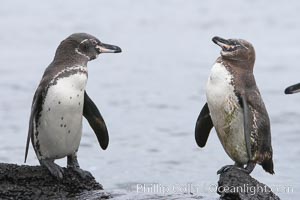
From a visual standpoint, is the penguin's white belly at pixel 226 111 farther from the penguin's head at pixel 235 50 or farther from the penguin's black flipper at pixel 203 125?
the penguin's black flipper at pixel 203 125

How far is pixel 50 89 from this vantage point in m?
8.17

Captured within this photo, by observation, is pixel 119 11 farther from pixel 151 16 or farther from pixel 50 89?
pixel 50 89

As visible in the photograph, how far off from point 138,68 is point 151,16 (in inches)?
185

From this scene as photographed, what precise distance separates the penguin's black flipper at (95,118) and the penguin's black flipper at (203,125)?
0.99 m

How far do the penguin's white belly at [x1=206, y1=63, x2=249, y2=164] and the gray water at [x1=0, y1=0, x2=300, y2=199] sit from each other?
82 centimetres

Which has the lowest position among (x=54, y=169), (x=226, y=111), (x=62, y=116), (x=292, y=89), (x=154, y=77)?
(x=54, y=169)

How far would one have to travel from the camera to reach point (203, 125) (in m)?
9.13

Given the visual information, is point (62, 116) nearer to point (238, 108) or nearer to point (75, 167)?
point (75, 167)

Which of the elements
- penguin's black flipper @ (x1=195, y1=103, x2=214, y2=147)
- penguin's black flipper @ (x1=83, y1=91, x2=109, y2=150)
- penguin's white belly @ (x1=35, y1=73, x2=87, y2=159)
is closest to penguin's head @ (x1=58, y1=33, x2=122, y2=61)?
penguin's white belly @ (x1=35, y1=73, x2=87, y2=159)

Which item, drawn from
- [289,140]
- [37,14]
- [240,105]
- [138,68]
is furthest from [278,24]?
[240,105]

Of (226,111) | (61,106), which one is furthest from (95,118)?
(226,111)

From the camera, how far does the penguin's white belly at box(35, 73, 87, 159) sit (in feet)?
26.7

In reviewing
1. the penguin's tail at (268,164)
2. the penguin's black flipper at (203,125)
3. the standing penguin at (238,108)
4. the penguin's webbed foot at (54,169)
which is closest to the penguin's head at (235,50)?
the standing penguin at (238,108)

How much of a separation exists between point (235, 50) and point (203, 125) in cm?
99
